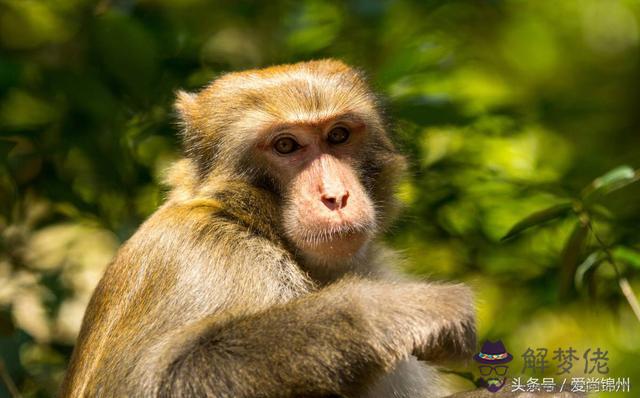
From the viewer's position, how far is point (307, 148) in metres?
5.39

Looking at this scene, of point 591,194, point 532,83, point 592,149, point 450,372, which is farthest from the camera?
point 532,83

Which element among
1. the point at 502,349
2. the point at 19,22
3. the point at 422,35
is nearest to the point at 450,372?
the point at 502,349

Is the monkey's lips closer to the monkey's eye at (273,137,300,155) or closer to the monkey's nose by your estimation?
the monkey's nose

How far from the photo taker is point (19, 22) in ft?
23.4

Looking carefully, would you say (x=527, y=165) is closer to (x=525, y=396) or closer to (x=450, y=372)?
(x=450, y=372)

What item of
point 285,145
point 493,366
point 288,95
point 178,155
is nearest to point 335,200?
point 285,145

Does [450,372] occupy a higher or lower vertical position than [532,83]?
lower

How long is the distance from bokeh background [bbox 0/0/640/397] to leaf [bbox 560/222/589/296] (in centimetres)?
39

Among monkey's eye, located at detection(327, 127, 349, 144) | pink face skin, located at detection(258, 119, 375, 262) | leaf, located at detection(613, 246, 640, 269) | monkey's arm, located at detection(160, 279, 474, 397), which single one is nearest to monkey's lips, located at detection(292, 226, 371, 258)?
pink face skin, located at detection(258, 119, 375, 262)

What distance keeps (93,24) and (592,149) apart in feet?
14.2

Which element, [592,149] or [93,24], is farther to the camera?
[592,149]

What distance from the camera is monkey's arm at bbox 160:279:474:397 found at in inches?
174

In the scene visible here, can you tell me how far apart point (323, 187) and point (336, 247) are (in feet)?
1.12

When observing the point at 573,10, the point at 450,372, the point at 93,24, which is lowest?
the point at 450,372
